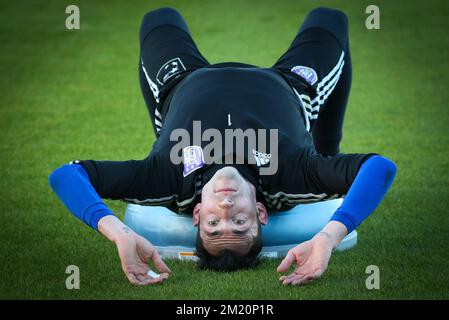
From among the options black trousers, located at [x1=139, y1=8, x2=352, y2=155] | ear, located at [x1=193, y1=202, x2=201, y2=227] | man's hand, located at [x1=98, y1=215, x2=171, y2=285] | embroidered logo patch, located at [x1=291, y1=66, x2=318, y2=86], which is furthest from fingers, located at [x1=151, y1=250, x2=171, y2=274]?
embroidered logo patch, located at [x1=291, y1=66, x2=318, y2=86]

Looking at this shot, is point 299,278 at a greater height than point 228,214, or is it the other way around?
point 228,214

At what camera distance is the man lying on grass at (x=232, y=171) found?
4074 millimetres

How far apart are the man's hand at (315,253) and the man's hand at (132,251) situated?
58 cm

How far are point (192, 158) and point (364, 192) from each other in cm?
95

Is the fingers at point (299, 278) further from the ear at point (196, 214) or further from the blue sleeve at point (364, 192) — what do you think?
the ear at point (196, 214)

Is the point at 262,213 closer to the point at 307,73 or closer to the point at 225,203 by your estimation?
the point at 225,203

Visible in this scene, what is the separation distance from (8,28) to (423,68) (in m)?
5.37

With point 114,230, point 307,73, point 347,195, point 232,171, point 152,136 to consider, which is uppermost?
point 307,73

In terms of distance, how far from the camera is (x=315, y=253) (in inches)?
152

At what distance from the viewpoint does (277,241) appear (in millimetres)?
4770

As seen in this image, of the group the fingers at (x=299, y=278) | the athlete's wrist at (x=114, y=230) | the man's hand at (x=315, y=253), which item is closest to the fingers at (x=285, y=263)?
the man's hand at (x=315, y=253)

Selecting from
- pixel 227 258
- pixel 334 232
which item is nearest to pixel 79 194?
pixel 227 258

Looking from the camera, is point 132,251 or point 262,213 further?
point 262,213
